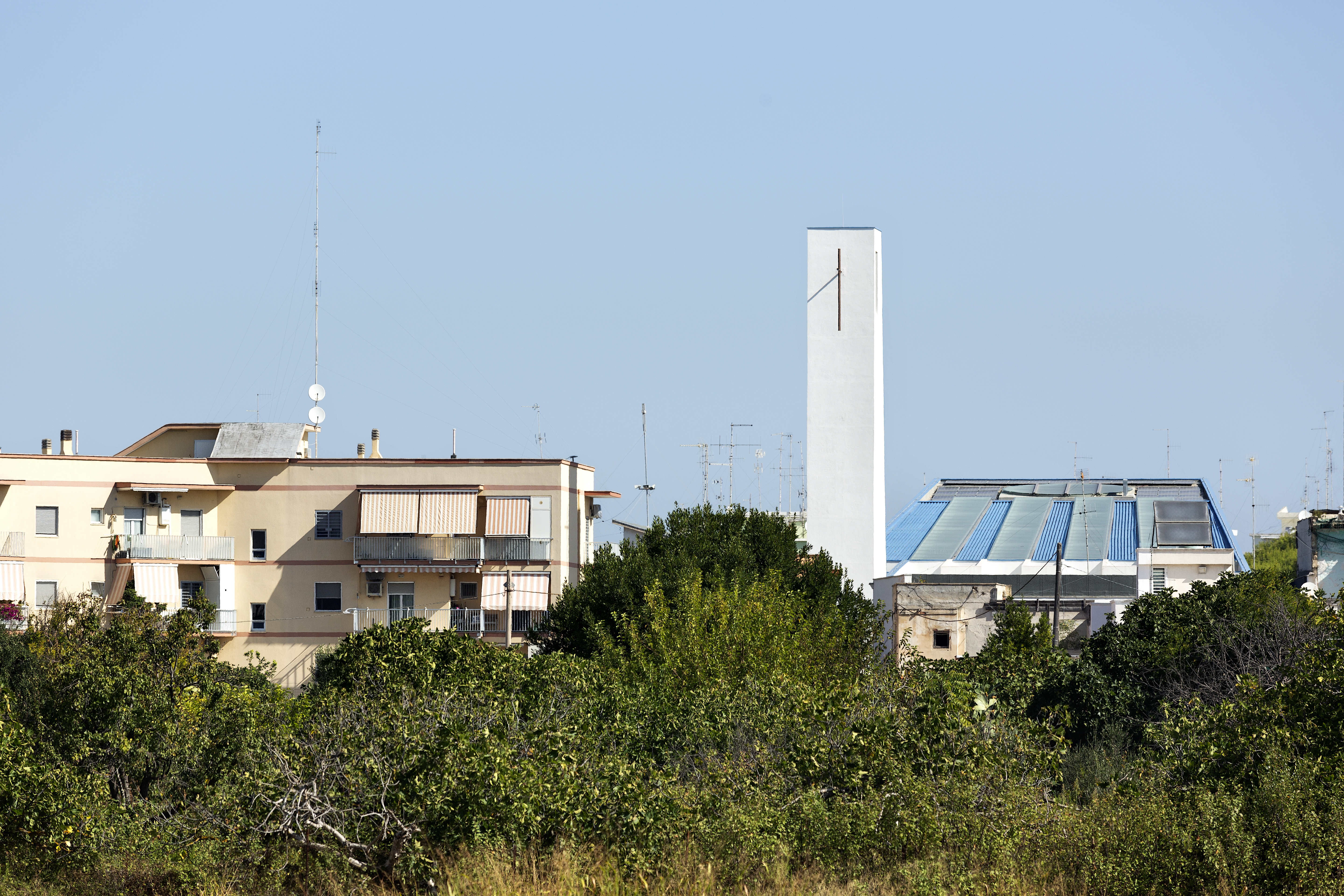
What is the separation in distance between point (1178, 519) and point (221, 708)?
140ft

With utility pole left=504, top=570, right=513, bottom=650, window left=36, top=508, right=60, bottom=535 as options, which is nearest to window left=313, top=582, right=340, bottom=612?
utility pole left=504, top=570, right=513, bottom=650

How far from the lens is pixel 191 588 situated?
50125 millimetres

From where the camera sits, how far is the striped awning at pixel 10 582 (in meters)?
47.6

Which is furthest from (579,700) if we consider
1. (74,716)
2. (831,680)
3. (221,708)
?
(831,680)

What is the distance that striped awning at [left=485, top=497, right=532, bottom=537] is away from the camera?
49.4m

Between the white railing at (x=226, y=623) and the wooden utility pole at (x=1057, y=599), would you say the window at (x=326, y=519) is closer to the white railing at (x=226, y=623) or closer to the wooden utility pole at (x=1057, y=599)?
the white railing at (x=226, y=623)

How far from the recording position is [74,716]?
688 inches

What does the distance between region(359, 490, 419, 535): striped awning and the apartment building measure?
44mm

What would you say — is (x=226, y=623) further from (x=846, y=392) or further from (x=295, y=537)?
(x=846, y=392)

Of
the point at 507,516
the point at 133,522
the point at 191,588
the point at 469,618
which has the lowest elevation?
the point at 469,618

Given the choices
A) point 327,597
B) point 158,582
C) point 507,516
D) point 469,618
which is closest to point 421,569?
point 469,618

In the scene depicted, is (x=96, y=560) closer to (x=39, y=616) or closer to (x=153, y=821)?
(x=39, y=616)

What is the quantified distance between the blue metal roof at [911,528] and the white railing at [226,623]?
22050mm

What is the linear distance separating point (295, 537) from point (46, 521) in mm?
7802
